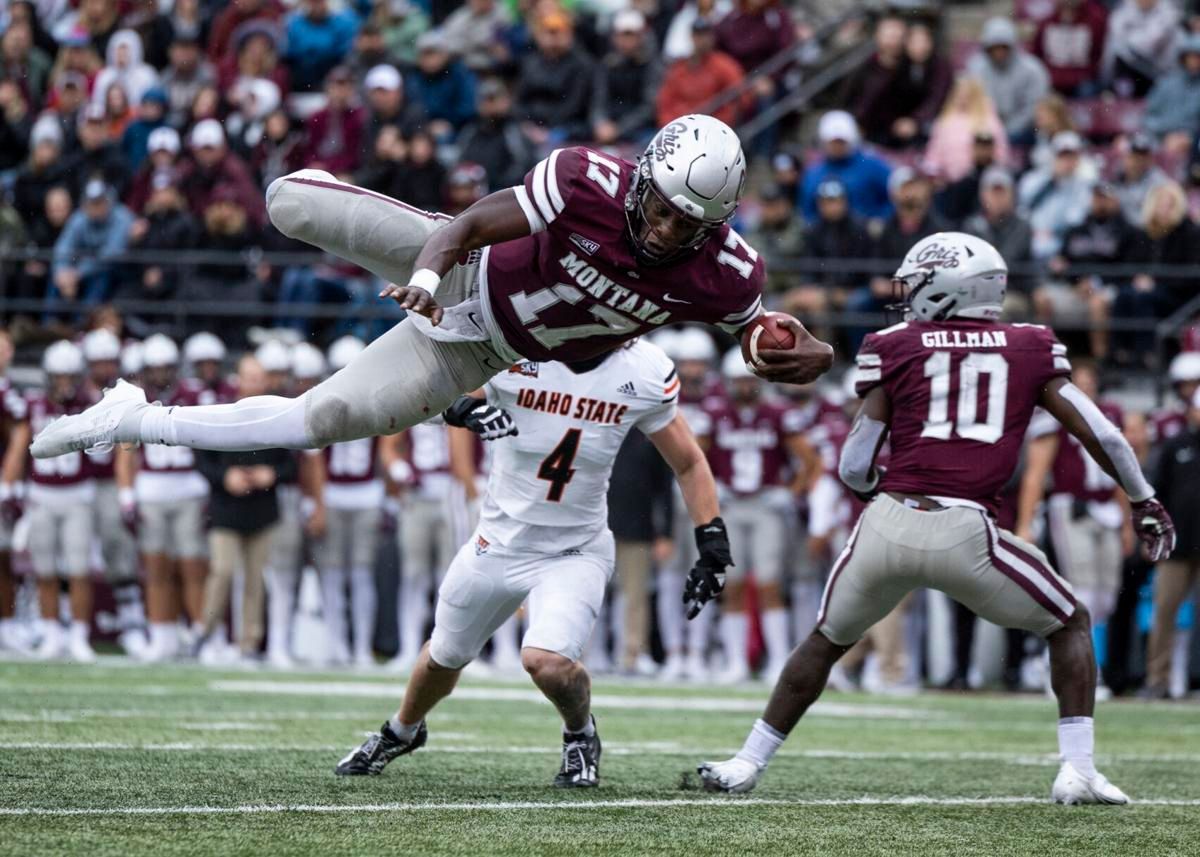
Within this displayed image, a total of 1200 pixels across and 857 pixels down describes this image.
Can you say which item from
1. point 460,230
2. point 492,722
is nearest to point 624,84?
point 492,722

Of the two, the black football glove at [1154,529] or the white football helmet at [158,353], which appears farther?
the white football helmet at [158,353]

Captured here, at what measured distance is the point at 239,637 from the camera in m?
12.2

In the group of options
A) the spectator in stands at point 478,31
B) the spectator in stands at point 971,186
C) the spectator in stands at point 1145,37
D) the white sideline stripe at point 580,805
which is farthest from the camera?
the spectator in stands at point 478,31

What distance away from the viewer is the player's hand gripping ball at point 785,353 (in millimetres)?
5121

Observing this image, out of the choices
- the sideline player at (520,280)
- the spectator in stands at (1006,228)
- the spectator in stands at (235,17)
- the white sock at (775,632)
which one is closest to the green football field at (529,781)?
the sideline player at (520,280)

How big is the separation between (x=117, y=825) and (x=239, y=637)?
7808 millimetres

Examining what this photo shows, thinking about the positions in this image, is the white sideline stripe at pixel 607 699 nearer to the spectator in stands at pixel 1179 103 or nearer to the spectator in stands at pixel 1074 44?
the spectator in stands at pixel 1179 103

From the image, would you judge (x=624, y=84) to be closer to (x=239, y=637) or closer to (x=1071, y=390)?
(x=239, y=637)

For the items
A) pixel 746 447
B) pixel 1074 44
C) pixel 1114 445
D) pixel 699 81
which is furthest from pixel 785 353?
pixel 1074 44

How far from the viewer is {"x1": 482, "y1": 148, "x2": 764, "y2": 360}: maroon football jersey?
5.10 m

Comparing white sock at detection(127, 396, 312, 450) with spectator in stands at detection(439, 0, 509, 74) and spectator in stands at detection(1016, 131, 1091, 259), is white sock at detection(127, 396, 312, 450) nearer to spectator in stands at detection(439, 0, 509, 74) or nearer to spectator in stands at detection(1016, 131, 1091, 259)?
spectator in stands at detection(1016, 131, 1091, 259)

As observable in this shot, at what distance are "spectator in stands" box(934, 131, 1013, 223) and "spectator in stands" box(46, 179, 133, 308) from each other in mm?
5864

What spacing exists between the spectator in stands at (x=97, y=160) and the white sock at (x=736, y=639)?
20.1 ft

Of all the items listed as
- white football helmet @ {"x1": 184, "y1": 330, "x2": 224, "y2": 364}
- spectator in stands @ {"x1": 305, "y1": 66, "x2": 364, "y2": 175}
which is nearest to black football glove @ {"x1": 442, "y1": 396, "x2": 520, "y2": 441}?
white football helmet @ {"x1": 184, "y1": 330, "x2": 224, "y2": 364}
